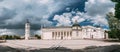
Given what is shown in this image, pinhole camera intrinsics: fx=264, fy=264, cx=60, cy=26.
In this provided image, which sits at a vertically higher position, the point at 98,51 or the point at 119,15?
the point at 119,15

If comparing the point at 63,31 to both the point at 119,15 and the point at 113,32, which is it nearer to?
the point at 113,32

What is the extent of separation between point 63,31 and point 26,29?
22.7 metres

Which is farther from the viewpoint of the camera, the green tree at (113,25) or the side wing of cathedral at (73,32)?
the side wing of cathedral at (73,32)

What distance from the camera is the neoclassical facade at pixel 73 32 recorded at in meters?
147

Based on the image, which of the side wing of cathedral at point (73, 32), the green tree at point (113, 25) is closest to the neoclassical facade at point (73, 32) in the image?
the side wing of cathedral at point (73, 32)

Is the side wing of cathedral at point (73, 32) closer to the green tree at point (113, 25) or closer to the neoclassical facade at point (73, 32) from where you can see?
the neoclassical facade at point (73, 32)

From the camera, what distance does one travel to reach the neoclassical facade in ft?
482

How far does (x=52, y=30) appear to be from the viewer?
154125 millimetres

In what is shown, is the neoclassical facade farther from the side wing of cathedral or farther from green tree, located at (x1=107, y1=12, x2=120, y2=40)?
green tree, located at (x1=107, y1=12, x2=120, y2=40)

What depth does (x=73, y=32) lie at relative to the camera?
14738 cm

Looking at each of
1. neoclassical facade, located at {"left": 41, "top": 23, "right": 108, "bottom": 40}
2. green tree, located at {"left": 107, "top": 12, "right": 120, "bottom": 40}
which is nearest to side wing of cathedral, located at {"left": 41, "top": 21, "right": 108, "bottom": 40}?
neoclassical facade, located at {"left": 41, "top": 23, "right": 108, "bottom": 40}

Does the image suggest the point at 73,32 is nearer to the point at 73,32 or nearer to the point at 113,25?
the point at 73,32

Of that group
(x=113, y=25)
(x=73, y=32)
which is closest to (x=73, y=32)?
(x=73, y=32)

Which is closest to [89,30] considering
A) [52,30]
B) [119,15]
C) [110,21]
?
[52,30]
